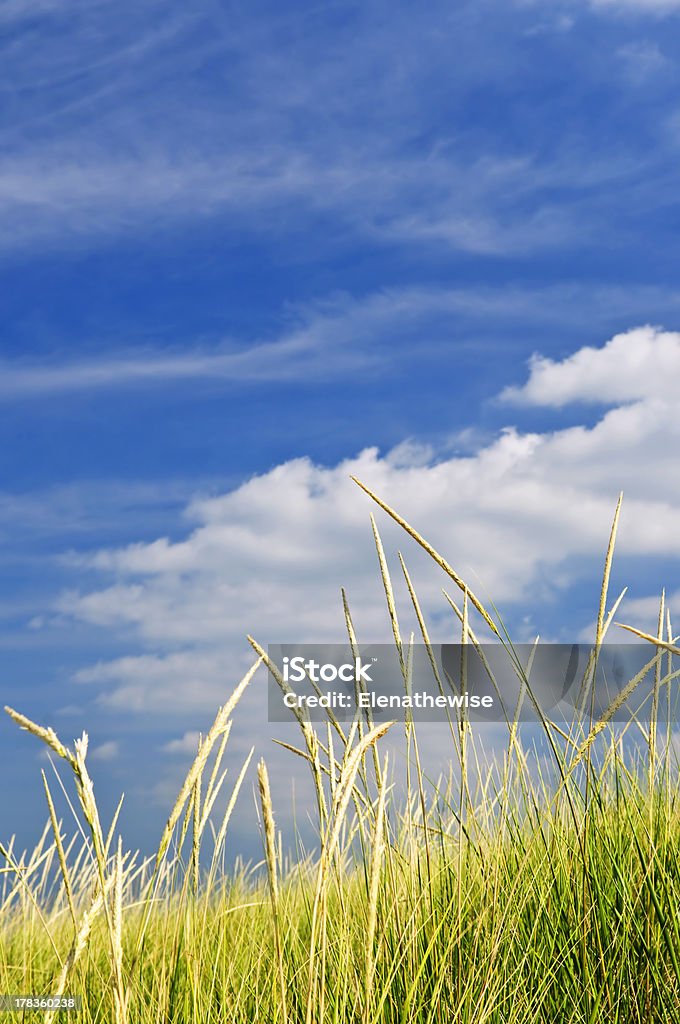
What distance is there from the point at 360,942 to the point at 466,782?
2.42 ft

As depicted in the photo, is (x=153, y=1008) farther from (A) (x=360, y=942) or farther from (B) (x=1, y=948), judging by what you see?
(B) (x=1, y=948)

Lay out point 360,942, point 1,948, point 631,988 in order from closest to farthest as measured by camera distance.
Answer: point 631,988 < point 360,942 < point 1,948

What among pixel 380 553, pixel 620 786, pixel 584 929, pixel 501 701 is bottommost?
pixel 584 929

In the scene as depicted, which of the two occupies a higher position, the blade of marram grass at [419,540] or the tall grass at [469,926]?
the blade of marram grass at [419,540]

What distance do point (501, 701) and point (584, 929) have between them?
612 mm

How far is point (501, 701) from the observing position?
7.65 ft

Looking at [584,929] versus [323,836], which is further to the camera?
[584,929]

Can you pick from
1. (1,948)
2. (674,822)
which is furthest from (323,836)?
(1,948)

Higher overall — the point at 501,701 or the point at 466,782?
the point at 501,701

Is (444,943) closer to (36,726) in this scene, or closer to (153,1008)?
(153,1008)

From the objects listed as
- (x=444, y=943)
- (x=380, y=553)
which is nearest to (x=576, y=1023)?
(x=444, y=943)

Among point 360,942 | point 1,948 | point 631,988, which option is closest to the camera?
point 631,988

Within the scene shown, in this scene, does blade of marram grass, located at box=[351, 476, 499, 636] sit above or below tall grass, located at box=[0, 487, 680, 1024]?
above

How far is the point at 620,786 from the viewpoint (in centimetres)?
291
